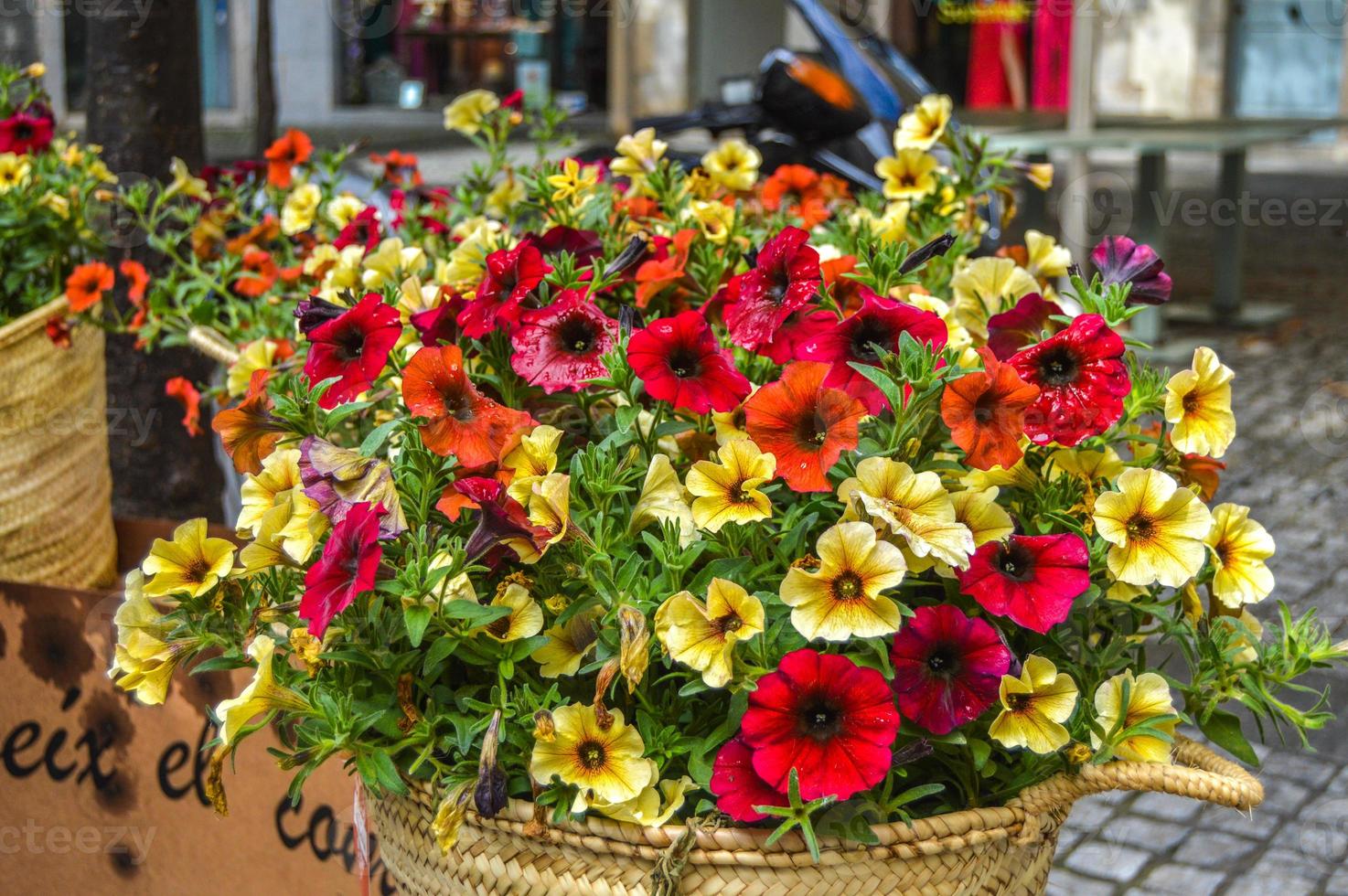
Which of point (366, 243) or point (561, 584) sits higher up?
point (366, 243)

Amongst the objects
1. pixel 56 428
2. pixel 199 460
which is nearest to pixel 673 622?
pixel 56 428

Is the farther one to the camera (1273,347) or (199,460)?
(1273,347)

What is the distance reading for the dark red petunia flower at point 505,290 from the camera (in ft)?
4.06

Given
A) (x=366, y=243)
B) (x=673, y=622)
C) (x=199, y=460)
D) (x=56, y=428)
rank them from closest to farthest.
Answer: (x=673, y=622), (x=366, y=243), (x=56, y=428), (x=199, y=460)

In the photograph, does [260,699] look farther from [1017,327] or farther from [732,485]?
[1017,327]

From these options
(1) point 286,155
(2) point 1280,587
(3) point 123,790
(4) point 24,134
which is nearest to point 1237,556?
(3) point 123,790

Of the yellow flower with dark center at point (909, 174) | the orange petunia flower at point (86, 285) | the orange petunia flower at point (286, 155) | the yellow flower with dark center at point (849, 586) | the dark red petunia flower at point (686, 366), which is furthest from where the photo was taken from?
the orange petunia flower at point (286, 155)

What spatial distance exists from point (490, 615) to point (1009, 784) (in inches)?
16.2

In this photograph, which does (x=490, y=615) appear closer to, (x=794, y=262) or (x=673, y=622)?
(x=673, y=622)

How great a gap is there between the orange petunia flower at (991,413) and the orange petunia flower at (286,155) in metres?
1.45

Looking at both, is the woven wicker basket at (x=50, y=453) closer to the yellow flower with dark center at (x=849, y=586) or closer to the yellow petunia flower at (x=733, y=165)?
the yellow petunia flower at (x=733, y=165)

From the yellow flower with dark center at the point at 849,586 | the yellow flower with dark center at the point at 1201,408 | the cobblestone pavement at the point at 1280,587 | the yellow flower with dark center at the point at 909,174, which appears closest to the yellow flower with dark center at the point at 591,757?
the yellow flower with dark center at the point at 849,586

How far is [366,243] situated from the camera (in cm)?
193

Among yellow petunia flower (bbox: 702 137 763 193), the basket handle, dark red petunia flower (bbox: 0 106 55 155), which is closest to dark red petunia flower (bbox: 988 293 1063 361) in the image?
the basket handle
